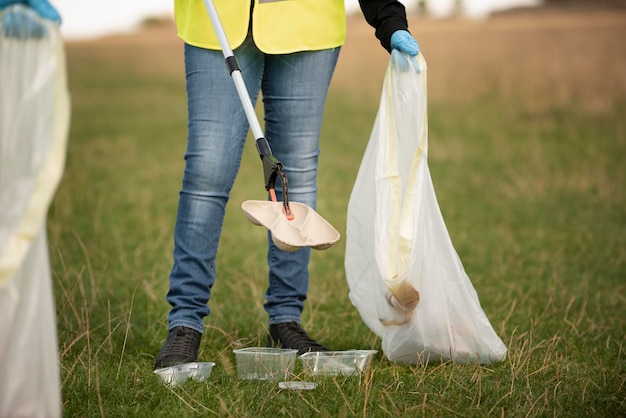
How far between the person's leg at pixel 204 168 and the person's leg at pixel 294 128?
77 mm

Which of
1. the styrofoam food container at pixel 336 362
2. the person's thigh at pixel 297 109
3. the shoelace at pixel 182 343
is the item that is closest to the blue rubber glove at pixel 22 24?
the person's thigh at pixel 297 109

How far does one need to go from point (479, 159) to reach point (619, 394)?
577cm

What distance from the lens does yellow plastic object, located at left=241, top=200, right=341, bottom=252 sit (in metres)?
2.30

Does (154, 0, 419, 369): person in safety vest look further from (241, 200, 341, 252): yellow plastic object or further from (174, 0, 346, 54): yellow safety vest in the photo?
(241, 200, 341, 252): yellow plastic object

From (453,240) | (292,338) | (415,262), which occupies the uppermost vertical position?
(415,262)

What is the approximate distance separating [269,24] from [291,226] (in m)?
0.59

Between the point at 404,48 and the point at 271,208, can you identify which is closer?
the point at 271,208

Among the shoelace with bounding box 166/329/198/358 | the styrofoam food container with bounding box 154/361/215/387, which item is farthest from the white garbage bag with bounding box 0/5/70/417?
the shoelace with bounding box 166/329/198/358

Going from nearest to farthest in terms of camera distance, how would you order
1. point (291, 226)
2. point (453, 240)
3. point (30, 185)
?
point (30, 185) → point (291, 226) → point (453, 240)

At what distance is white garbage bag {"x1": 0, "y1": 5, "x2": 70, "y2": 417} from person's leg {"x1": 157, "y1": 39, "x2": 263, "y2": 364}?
2.34 ft

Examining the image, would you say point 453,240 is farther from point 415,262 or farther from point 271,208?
point 271,208

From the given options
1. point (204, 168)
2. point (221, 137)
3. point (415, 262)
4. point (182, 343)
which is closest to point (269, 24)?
point (221, 137)

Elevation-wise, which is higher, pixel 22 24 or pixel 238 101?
pixel 22 24

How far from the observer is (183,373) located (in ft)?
7.95
